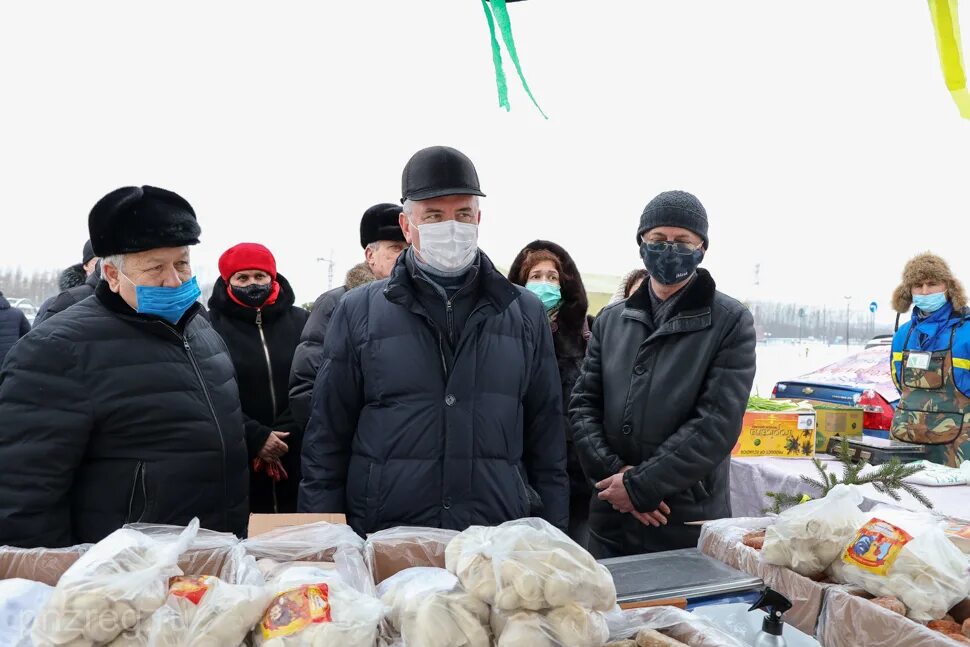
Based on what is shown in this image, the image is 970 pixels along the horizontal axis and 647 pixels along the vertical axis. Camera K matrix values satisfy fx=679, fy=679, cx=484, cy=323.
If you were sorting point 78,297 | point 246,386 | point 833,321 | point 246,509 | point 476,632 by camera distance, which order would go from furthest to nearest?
point 833,321
point 78,297
point 246,386
point 246,509
point 476,632

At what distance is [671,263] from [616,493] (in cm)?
76

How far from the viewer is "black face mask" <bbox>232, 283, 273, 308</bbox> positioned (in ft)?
9.42

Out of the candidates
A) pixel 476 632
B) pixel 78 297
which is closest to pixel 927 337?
pixel 476 632

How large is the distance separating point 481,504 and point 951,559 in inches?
40.6

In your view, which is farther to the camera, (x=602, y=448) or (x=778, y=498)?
(x=602, y=448)

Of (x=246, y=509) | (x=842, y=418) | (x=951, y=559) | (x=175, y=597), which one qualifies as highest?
(x=175, y=597)

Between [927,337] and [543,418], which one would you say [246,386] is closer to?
[543,418]

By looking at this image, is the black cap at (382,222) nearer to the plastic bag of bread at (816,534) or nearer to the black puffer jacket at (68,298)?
the black puffer jacket at (68,298)

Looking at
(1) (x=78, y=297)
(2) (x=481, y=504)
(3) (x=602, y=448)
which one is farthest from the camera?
(1) (x=78, y=297)

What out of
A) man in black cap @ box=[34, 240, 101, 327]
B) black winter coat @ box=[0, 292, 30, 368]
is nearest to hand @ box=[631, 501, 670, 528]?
man in black cap @ box=[34, 240, 101, 327]

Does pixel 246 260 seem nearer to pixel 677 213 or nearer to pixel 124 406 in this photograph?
pixel 124 406

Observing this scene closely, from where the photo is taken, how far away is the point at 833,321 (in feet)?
23.0

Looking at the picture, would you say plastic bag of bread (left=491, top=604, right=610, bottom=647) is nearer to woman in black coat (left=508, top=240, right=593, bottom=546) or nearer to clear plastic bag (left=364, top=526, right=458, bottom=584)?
clear plastic bag (left=364, top=526, right=458, bottom=584)

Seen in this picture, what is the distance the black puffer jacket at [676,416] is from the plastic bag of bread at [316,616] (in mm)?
1310
